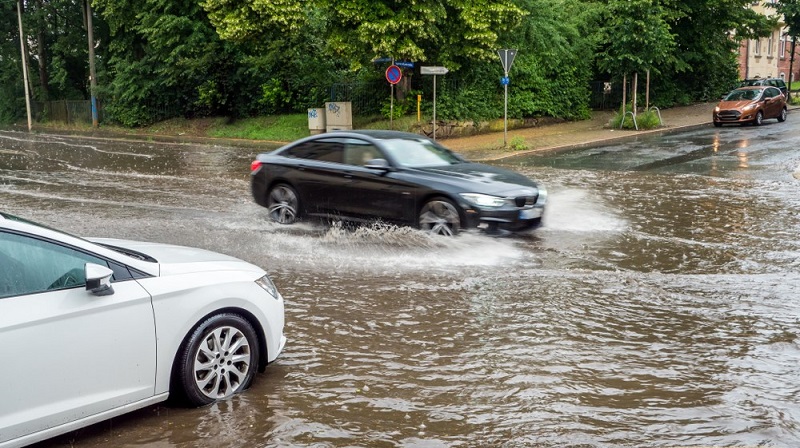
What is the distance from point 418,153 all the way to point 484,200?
5.37ft

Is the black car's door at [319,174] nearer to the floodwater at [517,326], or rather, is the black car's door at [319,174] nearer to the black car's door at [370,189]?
the black car's door at [370,189]

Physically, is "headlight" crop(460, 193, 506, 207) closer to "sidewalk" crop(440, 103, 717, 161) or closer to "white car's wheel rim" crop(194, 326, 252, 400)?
"white car's wheel rim" crop(194, 326, 252, 400)

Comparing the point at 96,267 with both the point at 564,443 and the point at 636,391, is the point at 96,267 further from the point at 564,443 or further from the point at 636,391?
the point at 636,391

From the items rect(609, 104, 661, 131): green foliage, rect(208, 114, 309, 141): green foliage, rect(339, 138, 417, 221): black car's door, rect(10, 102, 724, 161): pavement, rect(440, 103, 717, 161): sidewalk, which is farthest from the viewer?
rect(208, 114, 309, 141): green foliage

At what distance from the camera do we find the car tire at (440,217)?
10.3m

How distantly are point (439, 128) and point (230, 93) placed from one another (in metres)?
13.5

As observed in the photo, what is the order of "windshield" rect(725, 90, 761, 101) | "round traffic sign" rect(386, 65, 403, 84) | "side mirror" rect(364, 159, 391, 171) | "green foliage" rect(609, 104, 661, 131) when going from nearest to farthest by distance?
"side mirror" rect(364, 159, 391, 171), "round traffic sign" rect(386, 65, 403, 84), "green foliage" rect(609, 104, 661, 131), "windshield" rect(725, 90, 761, 101)

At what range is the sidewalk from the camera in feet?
84.1

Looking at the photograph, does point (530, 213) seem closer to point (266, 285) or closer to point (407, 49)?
point (266, 285)

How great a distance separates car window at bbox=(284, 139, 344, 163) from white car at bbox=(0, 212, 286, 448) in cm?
633

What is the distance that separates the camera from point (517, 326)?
691 cm

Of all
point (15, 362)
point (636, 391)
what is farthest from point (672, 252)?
point (15, 362)

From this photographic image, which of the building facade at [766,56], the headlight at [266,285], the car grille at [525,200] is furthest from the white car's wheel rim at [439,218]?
the building facade at [766,56]

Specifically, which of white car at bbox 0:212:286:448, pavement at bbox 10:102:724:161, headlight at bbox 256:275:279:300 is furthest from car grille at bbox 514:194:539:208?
pavement at bbox 10:102:724:161
